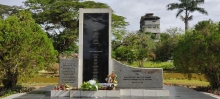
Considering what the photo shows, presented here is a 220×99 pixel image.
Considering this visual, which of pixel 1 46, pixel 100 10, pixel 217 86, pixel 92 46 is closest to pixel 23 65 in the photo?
pixel 1 46

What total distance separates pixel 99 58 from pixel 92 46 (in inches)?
22.1

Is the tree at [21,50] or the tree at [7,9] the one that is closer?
the tree at [21,50]

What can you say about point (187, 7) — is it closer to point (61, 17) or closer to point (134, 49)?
point (134, 49)

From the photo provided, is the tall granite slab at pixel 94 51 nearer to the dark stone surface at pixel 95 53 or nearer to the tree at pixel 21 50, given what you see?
the dark stone surface at pixel 95 53

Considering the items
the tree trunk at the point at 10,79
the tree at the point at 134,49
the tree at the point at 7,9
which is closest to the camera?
the tree trunk at the point at 10,79

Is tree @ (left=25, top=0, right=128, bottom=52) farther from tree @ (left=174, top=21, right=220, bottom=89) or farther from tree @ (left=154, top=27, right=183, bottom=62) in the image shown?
tree @ (left=174, top=21, right=220, bottom=89)

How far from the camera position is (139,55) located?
32.8 m

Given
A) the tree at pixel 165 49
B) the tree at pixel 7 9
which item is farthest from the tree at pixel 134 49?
the tree at pixel 7 9

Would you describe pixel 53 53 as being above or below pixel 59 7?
below

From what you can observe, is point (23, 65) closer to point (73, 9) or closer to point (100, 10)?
point (100, 10)

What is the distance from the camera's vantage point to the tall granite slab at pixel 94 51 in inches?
443

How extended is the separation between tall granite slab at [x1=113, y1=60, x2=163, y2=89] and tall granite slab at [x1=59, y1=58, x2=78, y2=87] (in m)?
1.63

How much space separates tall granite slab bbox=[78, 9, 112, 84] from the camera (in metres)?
11.2

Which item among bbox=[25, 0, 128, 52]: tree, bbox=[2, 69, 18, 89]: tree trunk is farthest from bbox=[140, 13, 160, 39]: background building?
bbox=[2, 69, 18, 89]: tree trunk
